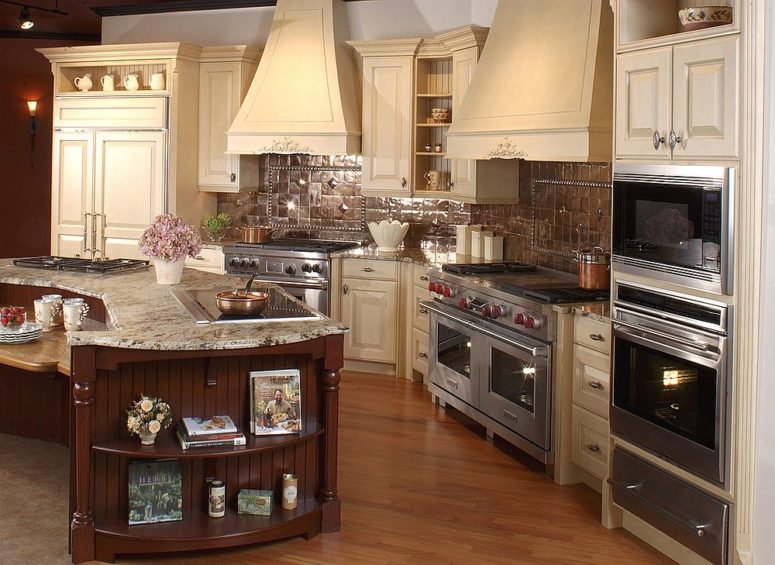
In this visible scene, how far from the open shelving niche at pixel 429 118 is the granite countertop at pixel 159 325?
2.35 meters

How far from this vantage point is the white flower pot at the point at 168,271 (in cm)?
506

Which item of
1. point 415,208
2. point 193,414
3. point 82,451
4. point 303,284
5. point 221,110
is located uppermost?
point 221,110

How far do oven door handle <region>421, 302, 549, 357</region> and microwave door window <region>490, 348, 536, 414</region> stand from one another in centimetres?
9

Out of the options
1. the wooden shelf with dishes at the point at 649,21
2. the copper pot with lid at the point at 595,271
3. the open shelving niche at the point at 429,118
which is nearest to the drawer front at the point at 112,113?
the open shelving niche at the point at 429,118

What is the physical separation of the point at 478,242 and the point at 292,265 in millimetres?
1415

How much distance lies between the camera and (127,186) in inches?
303

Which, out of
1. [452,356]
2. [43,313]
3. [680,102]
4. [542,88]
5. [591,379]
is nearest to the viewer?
[680,102]

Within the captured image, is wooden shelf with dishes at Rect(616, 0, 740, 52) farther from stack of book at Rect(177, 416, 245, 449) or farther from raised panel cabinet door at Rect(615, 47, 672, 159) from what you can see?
stack of book at Rect(177, 416, 245, 449)

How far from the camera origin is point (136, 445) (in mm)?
3727

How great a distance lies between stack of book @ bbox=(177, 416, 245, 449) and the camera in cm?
374

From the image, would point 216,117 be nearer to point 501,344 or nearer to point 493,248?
point 493,248

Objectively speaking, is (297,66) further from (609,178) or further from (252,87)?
(609,178)

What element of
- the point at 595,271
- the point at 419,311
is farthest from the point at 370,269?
the point at 595,271

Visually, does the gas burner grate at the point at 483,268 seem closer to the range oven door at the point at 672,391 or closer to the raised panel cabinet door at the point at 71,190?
the range oven door at the point at 672,391
